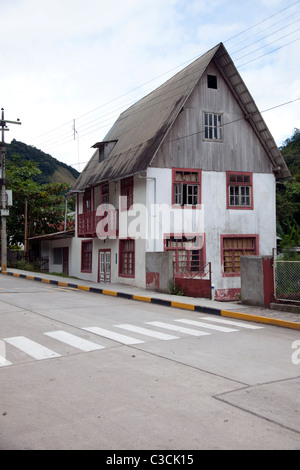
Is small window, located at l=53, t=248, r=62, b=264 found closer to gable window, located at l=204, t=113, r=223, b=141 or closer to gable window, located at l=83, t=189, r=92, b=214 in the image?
gable window, located at l=83, t=189, r=92, b=214

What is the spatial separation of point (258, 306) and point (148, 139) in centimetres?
1135

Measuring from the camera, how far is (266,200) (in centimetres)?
2445

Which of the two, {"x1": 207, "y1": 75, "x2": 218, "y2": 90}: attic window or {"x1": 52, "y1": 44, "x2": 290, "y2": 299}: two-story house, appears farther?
{"x1": 207, "y1": 75, "x2": 218, "y2": 90}: attic window

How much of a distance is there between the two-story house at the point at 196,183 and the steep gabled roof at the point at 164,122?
0.18 feet

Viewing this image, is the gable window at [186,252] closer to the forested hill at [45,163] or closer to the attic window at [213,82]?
the attic window at [213,82]

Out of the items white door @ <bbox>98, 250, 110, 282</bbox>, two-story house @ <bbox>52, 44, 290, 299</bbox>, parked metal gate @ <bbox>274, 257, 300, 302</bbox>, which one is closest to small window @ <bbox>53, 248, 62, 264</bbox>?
white door @ <bbox>98, 250, 110, 282</bbox>

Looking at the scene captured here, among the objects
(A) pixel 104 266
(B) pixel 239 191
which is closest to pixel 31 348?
(B) pixel 239 191

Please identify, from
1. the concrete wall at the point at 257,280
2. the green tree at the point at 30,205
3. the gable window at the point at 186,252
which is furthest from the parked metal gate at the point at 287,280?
the green tree at the point at 30,205

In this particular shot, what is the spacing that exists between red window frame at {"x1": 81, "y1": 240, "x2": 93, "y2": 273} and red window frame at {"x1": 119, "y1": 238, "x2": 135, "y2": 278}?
469 centimetres

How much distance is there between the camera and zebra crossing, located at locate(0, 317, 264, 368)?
8.38m

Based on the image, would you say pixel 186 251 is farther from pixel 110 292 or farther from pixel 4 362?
pixel 4 362

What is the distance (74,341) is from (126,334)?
4.11 feet

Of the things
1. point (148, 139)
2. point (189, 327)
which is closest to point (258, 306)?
point (189, 327)

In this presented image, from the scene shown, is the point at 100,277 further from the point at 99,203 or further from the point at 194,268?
the point at 194,268
